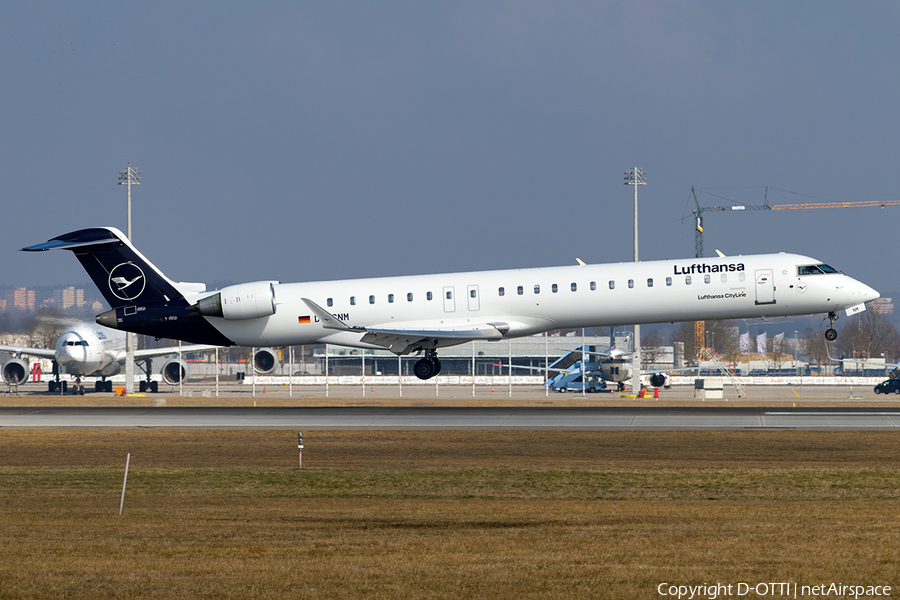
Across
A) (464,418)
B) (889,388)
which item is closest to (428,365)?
(464,418)

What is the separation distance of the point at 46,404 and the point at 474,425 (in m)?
26.5

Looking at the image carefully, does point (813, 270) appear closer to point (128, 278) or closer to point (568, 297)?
point (568, 297)

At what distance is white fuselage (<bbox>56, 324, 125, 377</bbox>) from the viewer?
6869 centimetres

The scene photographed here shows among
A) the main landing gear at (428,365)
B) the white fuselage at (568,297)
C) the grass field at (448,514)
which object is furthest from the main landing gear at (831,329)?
the main landing gear at (428,365)

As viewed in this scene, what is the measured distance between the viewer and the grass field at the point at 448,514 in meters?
11.9

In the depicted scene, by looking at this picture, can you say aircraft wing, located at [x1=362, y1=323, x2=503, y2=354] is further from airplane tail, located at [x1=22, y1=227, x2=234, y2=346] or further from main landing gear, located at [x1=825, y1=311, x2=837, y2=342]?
main landing gear, located at [x1=825, y1=311, x2=837, y2=342]

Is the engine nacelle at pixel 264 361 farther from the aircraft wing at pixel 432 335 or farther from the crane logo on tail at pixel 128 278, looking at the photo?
the aircraft wing at pixel 432 335

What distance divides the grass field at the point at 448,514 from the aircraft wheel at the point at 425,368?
7063mm

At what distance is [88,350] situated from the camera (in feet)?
227

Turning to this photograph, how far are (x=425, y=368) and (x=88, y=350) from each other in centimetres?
3827

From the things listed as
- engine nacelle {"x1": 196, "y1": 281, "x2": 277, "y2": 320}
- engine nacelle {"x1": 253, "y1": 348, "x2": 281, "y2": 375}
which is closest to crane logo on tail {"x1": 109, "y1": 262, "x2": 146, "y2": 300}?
engine nacelle {"x1": 196, "y1": 281, "x2": 277, "y2": 320}

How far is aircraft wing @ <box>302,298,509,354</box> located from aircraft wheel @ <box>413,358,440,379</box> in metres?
0.75

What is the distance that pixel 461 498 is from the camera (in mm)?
20578

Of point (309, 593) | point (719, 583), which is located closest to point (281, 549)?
point (309, 593)
